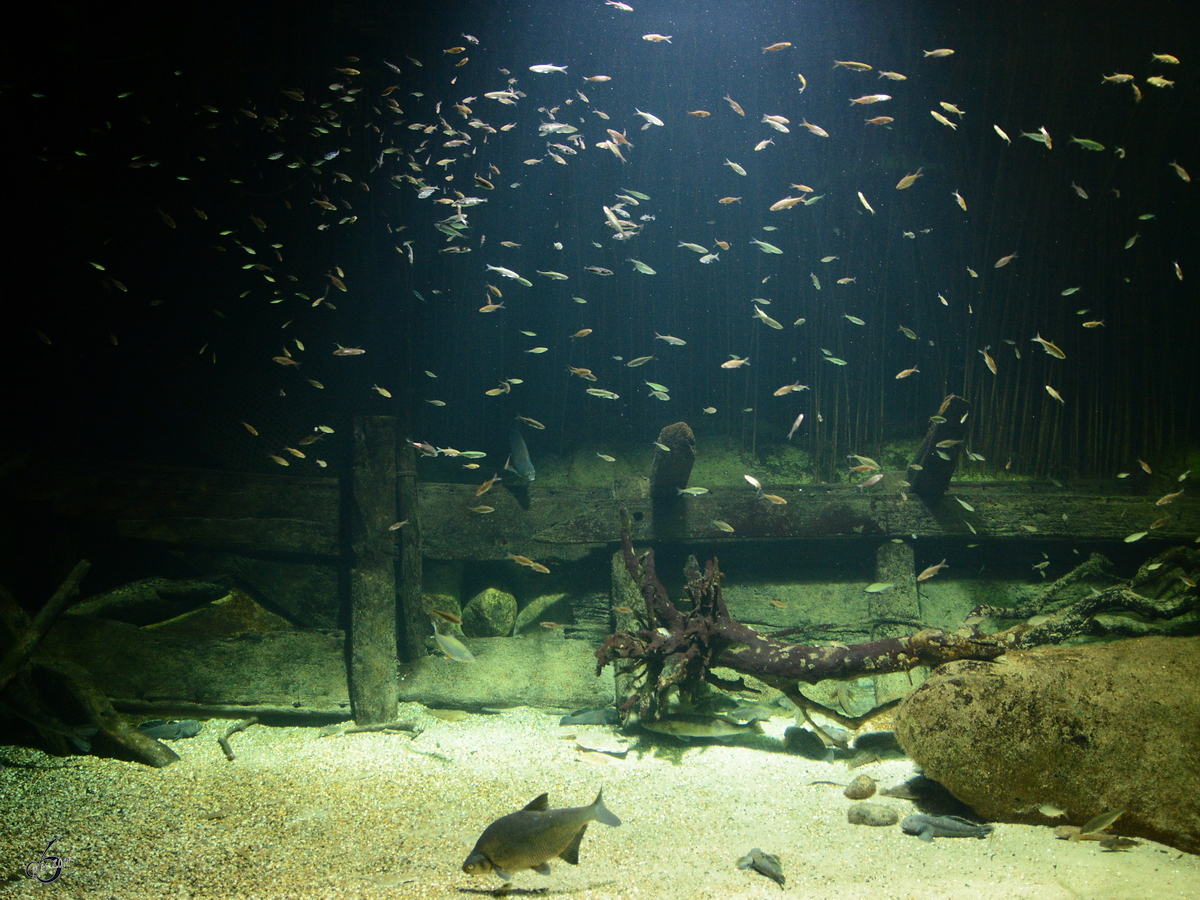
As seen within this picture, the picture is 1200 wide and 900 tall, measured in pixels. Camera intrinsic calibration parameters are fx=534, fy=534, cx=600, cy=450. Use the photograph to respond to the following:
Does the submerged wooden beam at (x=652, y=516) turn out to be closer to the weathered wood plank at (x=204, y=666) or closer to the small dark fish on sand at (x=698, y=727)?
the weathered wood plank at (x=204, y=666)

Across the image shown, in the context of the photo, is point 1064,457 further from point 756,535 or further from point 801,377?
point 756,535

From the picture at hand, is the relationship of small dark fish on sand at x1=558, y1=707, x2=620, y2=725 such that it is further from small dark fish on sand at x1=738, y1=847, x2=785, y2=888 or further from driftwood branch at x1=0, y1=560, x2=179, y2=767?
driftwood branch at x1=0, y1=560, x2=179, y2=767

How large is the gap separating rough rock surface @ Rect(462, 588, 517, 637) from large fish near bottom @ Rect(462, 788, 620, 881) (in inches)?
176

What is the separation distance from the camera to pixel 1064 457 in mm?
8539

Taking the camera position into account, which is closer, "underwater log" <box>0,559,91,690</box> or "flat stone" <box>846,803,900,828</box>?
"flat stone" <box>846,803,900,828</box>

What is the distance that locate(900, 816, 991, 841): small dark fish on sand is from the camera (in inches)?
121

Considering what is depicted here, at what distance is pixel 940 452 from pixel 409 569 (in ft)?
19.7

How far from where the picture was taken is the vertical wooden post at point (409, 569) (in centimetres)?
595

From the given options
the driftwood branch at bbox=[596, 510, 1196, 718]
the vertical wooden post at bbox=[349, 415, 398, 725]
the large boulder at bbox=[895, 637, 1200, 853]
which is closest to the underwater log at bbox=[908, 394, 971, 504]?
the driftwood branch at bbox=[596, 510, 1196, 718]

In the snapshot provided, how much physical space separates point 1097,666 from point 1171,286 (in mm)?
10041

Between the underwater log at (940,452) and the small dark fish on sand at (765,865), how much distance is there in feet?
14.5

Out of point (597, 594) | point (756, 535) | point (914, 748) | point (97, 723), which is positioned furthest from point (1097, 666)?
point (97, 723)

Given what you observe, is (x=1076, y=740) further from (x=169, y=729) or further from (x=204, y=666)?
(x=204, y=666)

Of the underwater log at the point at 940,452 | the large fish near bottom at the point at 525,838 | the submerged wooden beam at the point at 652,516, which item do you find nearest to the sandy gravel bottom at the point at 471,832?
the large fish near bottom at the point at 525,838
